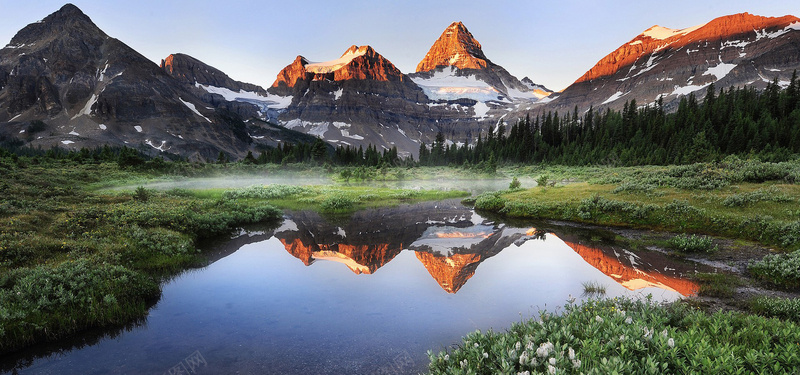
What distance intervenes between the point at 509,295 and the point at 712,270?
27.5 ft

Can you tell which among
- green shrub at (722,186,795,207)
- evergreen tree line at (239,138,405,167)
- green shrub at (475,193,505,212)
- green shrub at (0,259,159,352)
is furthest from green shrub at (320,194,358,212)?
evergreen tree line at (239,138,405,167)

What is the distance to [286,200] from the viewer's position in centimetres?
3466

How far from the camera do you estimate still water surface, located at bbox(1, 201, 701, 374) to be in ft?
25.8

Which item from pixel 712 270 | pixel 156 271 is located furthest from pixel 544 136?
pixel 156 271

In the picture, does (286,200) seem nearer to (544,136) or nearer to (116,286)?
(116,286)

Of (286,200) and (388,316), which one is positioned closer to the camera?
(388,316)

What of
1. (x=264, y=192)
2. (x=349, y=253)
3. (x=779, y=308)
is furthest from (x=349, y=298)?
(x=264, y=192)

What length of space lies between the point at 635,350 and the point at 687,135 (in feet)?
325

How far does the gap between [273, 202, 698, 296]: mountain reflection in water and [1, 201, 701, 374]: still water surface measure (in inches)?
4.3

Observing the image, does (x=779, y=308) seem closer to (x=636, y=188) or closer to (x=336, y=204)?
(x=636, y=188)

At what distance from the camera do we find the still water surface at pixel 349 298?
7.87m

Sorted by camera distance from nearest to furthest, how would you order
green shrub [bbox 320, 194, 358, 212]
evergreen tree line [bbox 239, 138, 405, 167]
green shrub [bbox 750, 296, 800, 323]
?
1. green shrub [bbox 750, 296, 800, 323]
2. green shrub [bbox 320, 194, 358, 212]
3. evergreen tree line [bbox 239, 138, 405, 167]

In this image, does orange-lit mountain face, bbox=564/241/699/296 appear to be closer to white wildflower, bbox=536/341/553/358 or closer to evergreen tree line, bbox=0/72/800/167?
white wildflower, bbox=536/341/553/358

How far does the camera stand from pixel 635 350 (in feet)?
16.2
